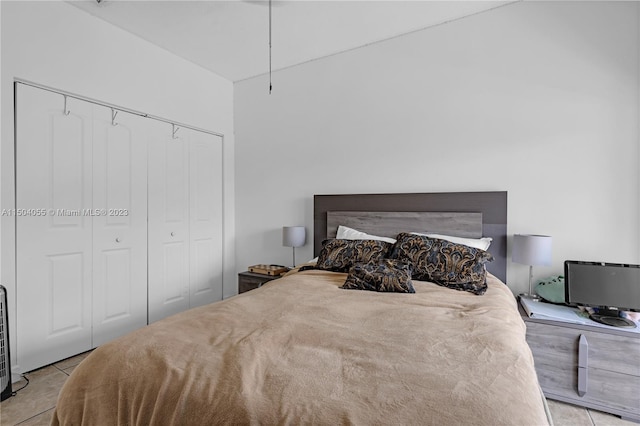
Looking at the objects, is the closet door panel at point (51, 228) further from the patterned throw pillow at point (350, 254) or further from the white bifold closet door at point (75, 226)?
the patterned throw pillow at point (350, 254)

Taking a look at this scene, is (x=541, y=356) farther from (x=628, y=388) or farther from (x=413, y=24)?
(x=413, y=24)

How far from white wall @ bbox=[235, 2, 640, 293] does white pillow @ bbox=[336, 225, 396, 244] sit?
16.4 inches

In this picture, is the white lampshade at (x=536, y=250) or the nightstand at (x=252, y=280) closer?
the white lampshade at (x=536, y=250)

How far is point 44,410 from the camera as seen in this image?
6.46 feet

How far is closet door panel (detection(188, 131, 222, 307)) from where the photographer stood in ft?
11.8

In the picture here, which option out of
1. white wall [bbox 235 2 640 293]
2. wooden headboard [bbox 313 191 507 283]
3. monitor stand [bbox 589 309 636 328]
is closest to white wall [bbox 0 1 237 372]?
white wall [bbox 235 2 640 293]

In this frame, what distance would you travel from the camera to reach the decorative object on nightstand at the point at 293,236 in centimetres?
337

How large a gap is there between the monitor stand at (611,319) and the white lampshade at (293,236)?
Answer: 232 cm

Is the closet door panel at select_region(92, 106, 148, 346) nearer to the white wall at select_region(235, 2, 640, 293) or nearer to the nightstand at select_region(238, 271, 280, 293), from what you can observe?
the nightstand at select_region(238, 271, 280, 293)

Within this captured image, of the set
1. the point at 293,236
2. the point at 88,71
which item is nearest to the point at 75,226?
the point at 88,71

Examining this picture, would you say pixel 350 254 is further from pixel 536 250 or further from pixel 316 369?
pixel 316 369

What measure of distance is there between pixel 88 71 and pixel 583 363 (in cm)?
398

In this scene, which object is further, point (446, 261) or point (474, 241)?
point (474, 241)

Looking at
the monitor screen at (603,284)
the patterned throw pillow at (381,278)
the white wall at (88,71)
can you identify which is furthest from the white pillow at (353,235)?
the white wall at (88,71)
